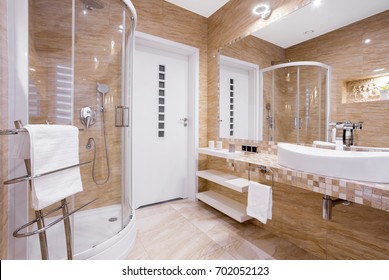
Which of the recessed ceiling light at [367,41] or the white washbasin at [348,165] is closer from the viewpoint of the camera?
the white washbasin at [348,165]

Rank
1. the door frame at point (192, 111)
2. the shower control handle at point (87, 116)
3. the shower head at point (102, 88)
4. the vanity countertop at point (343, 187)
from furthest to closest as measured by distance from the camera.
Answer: the door frame at point (192, 111) → the shower head at point (102, 88) → the shower control handle at point (87, 116) → the vanity countertop at point (343, 187)

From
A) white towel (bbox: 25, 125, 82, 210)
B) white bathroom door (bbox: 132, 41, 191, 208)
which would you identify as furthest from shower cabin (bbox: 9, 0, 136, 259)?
white bathroom door (bbox: 132, 41, 191, 208)

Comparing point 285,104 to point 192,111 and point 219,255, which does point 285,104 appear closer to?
point 192,111

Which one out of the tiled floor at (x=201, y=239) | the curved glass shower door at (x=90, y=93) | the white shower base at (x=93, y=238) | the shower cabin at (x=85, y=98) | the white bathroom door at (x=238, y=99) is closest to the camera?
the shower cabin at (x=85, y=98)

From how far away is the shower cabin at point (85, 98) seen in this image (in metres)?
1.08

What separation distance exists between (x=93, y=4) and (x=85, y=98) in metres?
0.77

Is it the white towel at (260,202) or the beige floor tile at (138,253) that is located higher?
the white towel at (260,202)

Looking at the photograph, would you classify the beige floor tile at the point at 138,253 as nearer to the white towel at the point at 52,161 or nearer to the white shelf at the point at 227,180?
the white towel at the point at 52,161

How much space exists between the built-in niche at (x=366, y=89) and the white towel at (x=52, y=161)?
1751 millimetres

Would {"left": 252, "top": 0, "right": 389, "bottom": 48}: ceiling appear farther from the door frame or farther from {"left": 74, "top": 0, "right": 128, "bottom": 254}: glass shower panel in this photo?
{"left": 74, "top": 0, "right": 128, "bottom": 254}: glass shower panel

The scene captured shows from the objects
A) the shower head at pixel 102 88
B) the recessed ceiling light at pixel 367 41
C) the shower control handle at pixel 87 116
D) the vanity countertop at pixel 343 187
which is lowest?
the vanity countertop at pixel 343 187

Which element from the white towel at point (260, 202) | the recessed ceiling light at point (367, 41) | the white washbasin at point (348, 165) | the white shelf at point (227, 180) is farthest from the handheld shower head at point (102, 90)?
the recessed ceiling light at point (367, 41)
